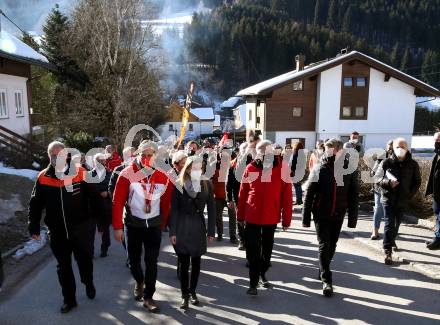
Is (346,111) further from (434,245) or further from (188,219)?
(188,219)

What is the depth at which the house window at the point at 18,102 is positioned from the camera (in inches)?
731

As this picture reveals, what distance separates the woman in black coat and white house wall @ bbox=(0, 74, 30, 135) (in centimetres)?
1480

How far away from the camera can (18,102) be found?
18.8 metres

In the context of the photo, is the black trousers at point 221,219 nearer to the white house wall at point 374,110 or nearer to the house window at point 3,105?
the house window at point 3,105

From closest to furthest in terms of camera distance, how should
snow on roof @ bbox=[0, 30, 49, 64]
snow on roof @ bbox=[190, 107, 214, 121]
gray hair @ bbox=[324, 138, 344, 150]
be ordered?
gray hair @ bbox=[324, 138, 344, 150]
snow on roof @ bbox=[0, 30, 49, 64]
snow on roof @ bbox=[190, 107, 214, 121]

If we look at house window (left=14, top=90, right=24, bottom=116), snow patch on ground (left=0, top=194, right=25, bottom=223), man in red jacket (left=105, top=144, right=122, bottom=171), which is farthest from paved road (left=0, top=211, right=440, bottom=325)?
house window (left=14, top=90, right=24, bottom=116)

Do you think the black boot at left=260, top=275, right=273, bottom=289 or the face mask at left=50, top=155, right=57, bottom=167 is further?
the black boot at left=260, top=275, right=273, bottom=289

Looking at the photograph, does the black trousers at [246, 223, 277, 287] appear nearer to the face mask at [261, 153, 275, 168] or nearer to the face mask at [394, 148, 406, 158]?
the face mask at [261, 153, 275, 168]

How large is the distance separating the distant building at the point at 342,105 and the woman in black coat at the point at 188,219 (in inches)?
1147

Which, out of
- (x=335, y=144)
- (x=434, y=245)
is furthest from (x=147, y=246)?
(x=434, y=245)

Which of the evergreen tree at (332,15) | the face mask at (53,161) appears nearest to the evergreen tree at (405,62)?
the evergreen tree at (332,15)

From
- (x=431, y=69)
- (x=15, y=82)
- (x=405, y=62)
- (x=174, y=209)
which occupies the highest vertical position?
(x=405, y=62)

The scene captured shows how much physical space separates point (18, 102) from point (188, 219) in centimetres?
1701

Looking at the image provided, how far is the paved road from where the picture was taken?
4.54m
